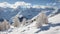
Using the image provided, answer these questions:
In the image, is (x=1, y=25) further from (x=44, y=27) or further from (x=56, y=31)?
(x=56, y=31)

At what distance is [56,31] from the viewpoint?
11.2 meters

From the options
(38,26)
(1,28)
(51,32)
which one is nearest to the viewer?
(51,32)

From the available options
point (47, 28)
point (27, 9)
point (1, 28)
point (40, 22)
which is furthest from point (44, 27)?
point (27, 9)

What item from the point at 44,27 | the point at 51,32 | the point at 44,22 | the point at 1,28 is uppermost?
the point at 1,28

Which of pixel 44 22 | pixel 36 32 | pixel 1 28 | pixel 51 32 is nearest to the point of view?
pixel 51 32

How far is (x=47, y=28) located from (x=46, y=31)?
80 cm

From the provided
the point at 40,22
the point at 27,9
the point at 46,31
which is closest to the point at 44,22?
the point at 40,22

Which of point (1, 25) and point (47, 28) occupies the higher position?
point (1, 25)

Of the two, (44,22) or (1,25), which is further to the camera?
(1,25)

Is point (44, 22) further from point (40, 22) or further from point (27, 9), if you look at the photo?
point (27, 9)

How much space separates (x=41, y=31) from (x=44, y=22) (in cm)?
256

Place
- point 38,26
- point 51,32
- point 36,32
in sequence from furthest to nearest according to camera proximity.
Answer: point 38,26, point 36,32, point 51,32

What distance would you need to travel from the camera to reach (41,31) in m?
11.9

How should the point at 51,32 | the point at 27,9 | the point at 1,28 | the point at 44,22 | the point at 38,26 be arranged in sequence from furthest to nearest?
the point at 27,9 → the point at 1,28 → the point at 44,22 → the point at 38,26 → the point at 51,32
